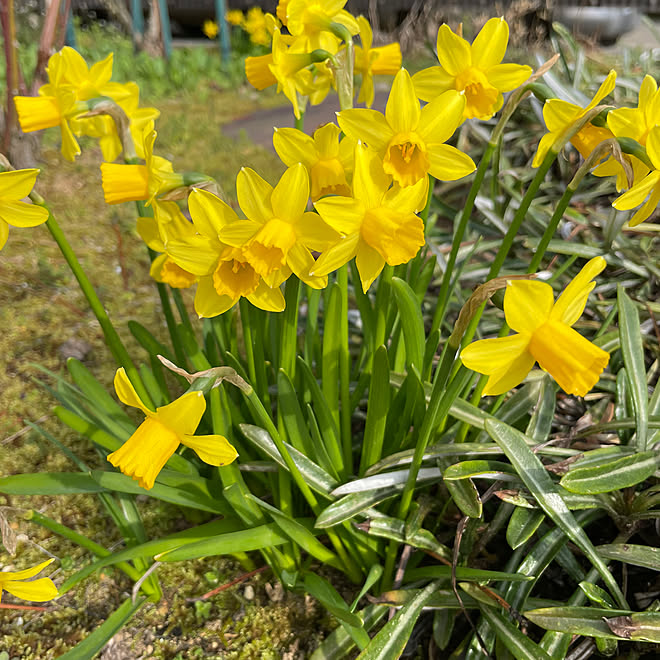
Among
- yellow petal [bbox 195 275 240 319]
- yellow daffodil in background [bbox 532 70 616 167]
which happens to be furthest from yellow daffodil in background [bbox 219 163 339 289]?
yellow daffodil in background [bbox 532 70 616 167]

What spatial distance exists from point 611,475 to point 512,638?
1.21 ft

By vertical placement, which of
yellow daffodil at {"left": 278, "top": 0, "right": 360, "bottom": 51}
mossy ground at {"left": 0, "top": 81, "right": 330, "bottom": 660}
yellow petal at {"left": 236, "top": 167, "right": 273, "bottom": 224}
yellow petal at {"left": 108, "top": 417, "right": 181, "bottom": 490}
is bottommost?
mossy ground at {"left": 0, "top": 81, "right": 330, "bottom": 660}

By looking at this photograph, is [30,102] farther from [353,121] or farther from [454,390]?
[454,390]

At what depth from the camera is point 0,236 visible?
3.34 feet

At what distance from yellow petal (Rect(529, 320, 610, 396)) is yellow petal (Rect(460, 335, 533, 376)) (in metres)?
0.03

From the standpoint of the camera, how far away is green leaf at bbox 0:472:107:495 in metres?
1.21

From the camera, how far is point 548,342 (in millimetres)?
871

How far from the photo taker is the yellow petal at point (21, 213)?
3.25ft

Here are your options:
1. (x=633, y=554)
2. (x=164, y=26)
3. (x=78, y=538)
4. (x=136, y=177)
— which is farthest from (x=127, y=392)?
(x=164, y=26)

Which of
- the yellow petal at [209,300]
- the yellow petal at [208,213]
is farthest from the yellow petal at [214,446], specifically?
the yellow petal at [208,213]

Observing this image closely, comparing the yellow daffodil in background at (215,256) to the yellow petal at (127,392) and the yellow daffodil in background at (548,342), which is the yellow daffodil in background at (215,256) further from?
the yellow daffodil in background at (548,342)

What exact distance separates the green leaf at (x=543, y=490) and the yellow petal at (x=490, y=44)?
2.24 ft

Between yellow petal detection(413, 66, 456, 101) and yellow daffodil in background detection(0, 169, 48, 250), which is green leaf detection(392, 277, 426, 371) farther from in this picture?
yellow daffodil in background detection(0, 169, 48, 250)

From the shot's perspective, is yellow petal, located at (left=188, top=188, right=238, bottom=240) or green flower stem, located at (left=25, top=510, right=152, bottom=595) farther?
green flower stem, located at (left=25, top=510, right=152, bottom=595)
